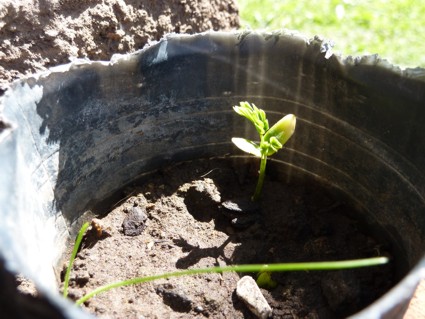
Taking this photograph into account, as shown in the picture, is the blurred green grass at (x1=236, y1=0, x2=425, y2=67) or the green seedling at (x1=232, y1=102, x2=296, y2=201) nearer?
the green seedling at (x1=232, y1=102, x2=296, y2=201)

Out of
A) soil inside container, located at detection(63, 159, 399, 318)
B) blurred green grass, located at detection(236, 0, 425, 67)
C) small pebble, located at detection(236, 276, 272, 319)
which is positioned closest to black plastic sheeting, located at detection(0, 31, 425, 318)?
soil inside container, located at detection(63, 159, 399, 318)

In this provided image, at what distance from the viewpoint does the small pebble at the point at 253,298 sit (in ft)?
3.68

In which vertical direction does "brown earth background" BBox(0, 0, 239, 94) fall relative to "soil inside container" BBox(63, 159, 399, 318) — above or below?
above

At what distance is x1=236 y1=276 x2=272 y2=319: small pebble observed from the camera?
112cm

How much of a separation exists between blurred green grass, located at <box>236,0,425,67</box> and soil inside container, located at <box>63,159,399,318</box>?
1.02 meters

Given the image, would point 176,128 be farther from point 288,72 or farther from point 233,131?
point 288,72

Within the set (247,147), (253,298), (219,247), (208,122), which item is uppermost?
(208,122)

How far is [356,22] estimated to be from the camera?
7.91 ft

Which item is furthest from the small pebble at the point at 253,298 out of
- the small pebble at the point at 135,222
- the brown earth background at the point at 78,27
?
the brown earth background at the point at 78,27

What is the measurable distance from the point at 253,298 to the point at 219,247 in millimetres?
181

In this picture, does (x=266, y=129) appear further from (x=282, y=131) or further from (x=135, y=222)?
(x=135, y=222)

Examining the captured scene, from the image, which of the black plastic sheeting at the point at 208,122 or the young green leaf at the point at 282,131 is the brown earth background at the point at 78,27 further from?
the young green leaf at the point at 282,131

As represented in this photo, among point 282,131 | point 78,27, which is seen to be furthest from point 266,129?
point 78,27

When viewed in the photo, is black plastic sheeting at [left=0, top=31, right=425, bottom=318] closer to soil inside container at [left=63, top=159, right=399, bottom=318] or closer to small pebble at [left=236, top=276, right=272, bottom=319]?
soil inside container at [left=63, top=159, right=399, bottom=318]
